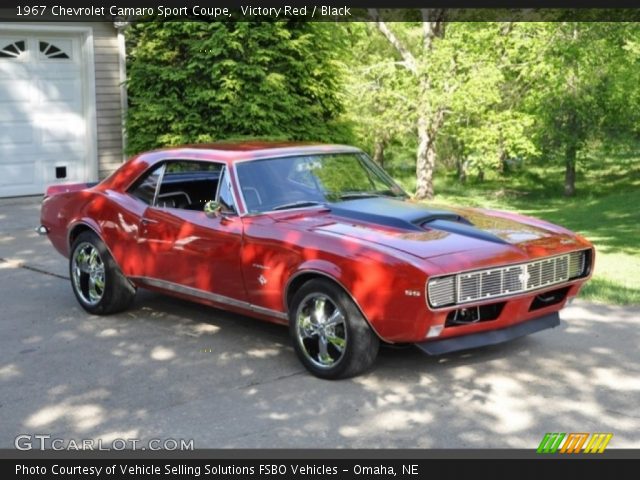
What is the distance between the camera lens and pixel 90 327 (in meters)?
7.78

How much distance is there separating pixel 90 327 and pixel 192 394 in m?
2.12

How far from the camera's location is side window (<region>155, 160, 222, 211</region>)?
7.39 meters

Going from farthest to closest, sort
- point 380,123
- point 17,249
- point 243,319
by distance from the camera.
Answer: point 380,123 → point 17,249 → point 243,319

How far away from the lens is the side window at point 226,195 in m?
7.02

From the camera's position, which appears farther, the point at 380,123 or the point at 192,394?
the point at 380,123

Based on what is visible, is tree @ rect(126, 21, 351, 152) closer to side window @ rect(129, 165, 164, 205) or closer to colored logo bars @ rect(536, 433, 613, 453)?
side window @ rect(129, 165, 164, 205)

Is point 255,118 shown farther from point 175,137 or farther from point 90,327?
point 90,327

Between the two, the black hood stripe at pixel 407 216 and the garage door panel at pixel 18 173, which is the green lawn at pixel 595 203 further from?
the garage door panel at pixel 18 173

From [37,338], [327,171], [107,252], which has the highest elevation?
[327,171]

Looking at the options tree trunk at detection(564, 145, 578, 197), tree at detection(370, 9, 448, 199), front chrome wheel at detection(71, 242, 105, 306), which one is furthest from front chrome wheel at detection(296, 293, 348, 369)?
tree trunk at detection(564, 145, 578, 197)

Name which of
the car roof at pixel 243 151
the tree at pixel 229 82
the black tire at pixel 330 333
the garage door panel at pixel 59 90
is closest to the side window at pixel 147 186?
the car roof at pixel 243 151

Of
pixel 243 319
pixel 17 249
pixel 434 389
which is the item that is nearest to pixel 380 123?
pixel 17 249

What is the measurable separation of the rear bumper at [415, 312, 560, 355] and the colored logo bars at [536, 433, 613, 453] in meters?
1.03

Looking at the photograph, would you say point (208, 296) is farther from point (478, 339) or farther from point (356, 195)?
point (478, 339)
